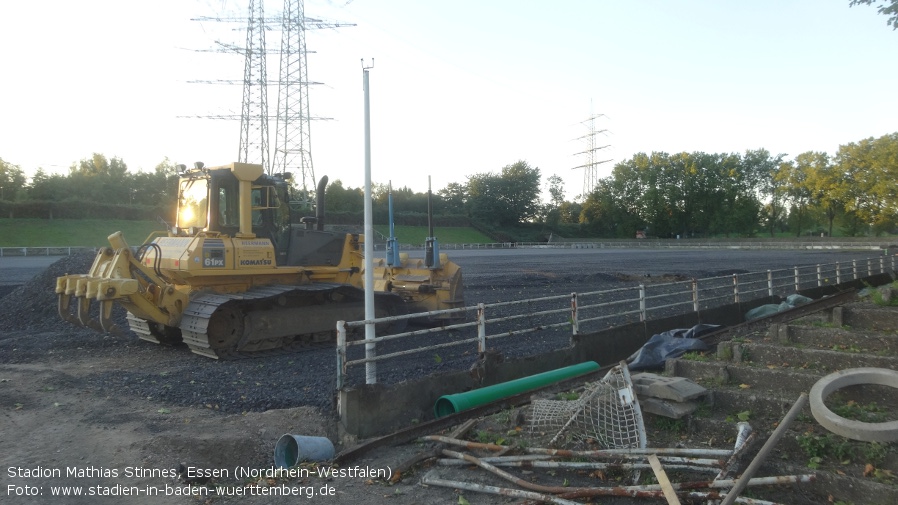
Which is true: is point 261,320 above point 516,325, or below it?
above

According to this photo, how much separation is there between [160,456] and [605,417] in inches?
A: 159

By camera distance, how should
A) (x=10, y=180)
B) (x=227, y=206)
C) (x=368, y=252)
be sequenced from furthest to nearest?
(x=10, y=180), (x=227, y=206), (x=368, y=252)

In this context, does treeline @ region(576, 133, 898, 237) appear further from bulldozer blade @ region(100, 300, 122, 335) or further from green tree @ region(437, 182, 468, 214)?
bulldozer blade @ region(100, 300, 122, 335)

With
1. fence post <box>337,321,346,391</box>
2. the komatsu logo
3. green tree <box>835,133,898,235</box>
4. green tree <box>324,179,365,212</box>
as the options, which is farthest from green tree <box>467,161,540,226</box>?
fence post <box>337,321,346,391</box>

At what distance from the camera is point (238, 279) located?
39.1 ft

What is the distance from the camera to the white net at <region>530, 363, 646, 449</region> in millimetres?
5586

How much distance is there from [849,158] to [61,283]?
71.8 m

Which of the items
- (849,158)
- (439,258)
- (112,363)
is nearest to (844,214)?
(849,158)

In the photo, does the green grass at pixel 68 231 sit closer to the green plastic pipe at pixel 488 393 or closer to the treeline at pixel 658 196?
the treeline at pixel 658 196

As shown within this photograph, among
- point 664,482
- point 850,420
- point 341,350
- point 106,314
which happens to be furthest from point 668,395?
point 106,314

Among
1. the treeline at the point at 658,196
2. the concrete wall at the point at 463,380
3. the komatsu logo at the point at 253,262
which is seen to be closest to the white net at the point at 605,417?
the concrete wall at the point at 463,380

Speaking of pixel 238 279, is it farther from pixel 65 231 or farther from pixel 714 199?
pixel 714 199

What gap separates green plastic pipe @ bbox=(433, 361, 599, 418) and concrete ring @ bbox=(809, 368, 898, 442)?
3.28 metres

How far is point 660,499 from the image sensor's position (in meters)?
4.66
